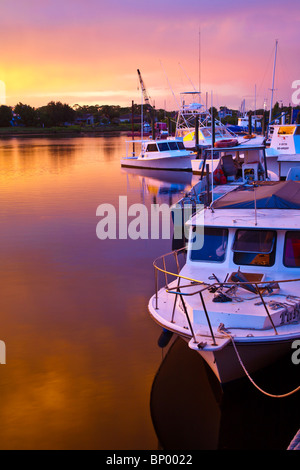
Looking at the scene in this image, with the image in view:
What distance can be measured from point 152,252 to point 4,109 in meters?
162

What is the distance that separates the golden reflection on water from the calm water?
3cm

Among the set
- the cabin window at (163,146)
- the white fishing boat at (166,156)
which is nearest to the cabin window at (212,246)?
the white fishing boat at (166,156)

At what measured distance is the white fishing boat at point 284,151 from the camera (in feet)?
111

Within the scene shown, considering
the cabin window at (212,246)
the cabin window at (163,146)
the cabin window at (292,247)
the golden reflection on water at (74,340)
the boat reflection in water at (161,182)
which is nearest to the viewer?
the golden reflection on water at (74,340)

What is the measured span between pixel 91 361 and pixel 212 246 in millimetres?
4014

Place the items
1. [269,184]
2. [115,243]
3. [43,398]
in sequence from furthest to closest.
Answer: [115,243]
[269,184]
[43,398]

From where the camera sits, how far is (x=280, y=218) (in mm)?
11336

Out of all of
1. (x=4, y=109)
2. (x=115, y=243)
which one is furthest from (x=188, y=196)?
(x=4, y=109)

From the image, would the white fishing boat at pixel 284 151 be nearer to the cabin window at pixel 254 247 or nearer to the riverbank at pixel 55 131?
the cabin window at pixel 254 247

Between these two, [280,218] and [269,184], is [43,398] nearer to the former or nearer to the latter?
[280,218]
